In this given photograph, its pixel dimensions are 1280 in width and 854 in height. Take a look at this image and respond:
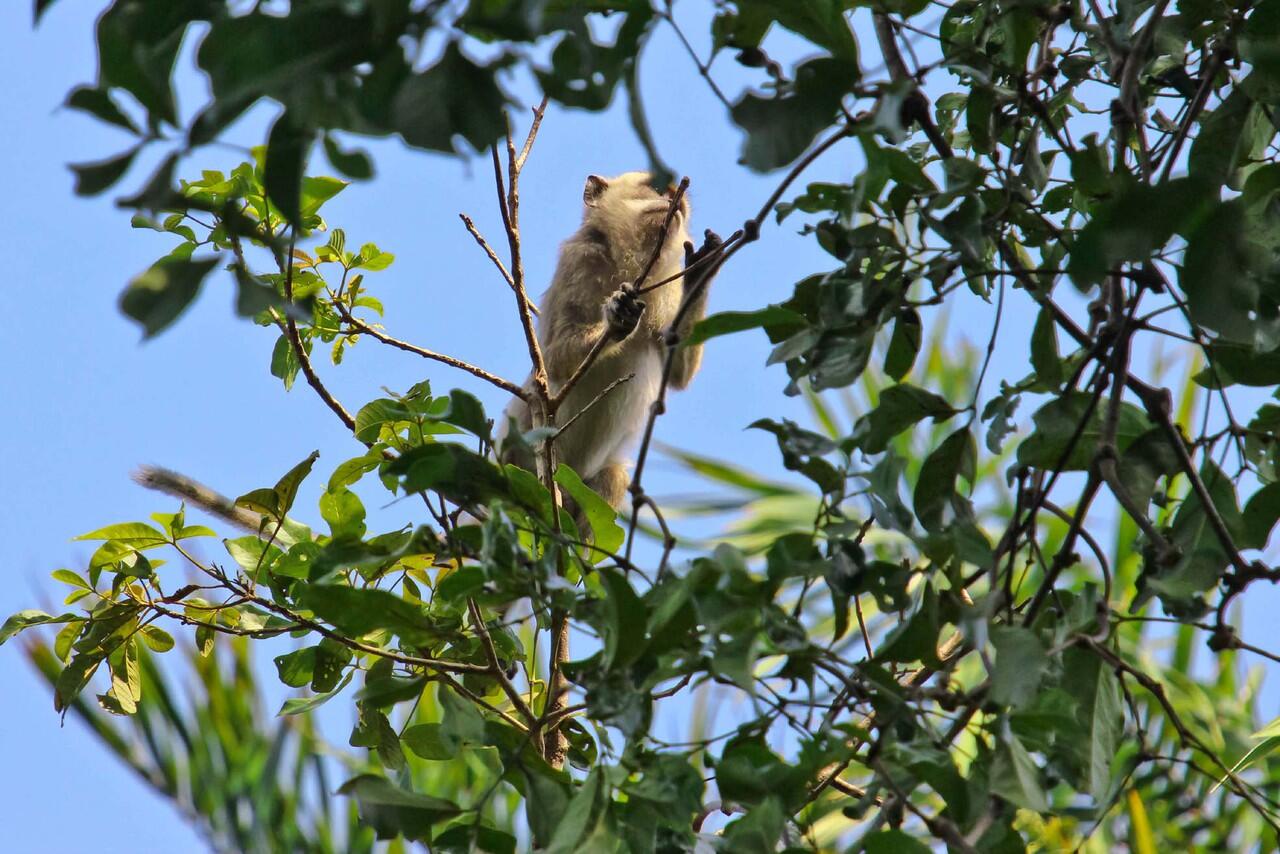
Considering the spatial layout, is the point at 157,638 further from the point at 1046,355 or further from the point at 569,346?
the point at 569,346

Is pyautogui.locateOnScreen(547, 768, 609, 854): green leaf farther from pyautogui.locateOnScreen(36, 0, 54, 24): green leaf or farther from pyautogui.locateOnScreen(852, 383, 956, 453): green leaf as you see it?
pyautogui.locateOnScreen(36, 0, 54, 24): green leaf

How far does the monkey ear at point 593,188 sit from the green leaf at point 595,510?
2.92 metres

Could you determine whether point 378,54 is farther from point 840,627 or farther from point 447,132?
point 840,627

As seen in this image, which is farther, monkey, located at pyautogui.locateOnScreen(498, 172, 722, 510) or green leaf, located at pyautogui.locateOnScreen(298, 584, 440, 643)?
monkey, located at pyautogui.locateOnScreen(498, 172, 722, 510)

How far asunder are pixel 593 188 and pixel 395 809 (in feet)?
11.7

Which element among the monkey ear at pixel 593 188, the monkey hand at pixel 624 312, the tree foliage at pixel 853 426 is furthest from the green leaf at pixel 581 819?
the monkey ear at pixel 593 188

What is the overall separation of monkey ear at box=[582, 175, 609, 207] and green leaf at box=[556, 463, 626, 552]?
2917 mm

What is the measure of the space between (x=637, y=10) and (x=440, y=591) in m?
0.67

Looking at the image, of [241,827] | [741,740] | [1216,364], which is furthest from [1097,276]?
[241,827]

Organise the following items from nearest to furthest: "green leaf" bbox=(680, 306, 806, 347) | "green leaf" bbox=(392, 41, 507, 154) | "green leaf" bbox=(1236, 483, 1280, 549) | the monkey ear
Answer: "green leaf" bbox=(392, 41, 507, 154), "green leaf" bbox=(680, 306, 806, 347), "green leaf" bbox=(1236, 483, 1280, 549), the monkey ear

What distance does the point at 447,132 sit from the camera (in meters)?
0.98

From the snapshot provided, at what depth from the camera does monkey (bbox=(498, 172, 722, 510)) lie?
161 inches

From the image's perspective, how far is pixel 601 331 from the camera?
156 inches

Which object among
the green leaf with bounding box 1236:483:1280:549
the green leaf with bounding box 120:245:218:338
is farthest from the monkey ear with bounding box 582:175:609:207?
the green leaf with bounding box 120:245:218:338
